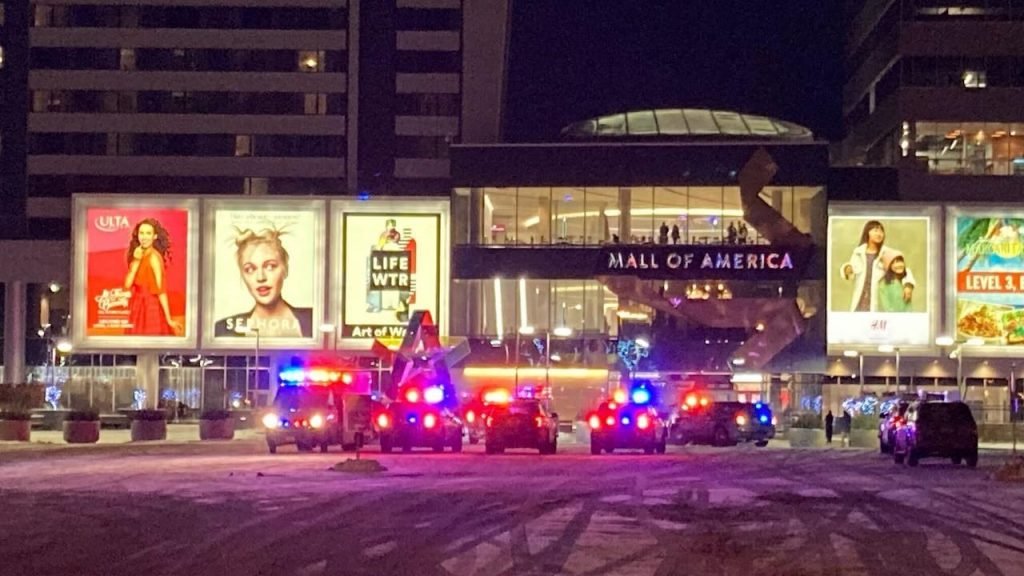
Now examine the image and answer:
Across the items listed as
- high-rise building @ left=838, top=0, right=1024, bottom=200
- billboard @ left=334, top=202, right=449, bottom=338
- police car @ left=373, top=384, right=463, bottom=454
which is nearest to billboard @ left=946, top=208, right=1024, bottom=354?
high-rise building @ left=838, top=0, right=1024, bottom=200

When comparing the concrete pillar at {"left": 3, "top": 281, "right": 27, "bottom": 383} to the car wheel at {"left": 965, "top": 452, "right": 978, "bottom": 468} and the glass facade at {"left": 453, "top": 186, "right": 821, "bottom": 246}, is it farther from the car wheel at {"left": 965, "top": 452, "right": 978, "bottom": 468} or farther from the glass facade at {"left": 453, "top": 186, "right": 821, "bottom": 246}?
the car wheel at {"left": 965, "top": 452, "right": 978, "bottom": 468}

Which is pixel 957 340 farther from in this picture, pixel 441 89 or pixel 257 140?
pixel 257 140

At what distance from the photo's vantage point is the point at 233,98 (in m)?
112

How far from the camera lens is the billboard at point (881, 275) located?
269 ft

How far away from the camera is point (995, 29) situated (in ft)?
299

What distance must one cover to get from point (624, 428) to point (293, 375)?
1012 centimetres

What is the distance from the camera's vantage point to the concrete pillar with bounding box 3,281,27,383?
99.6 meters

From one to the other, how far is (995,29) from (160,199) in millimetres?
46557

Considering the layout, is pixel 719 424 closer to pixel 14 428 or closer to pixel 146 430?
pixel 146 430

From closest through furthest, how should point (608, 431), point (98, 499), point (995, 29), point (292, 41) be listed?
point (98, 499), point (608, 431), point (995, 29), point (292, 41)

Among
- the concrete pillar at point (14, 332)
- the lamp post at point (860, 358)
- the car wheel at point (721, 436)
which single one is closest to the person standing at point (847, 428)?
the car wheel at point (721, 436)

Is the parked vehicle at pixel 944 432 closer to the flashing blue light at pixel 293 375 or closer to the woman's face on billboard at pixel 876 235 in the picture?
the flashing blue light at pixel 293 375

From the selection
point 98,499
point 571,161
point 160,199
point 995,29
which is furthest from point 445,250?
point 98,499

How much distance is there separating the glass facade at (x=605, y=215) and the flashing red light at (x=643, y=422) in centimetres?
3655
